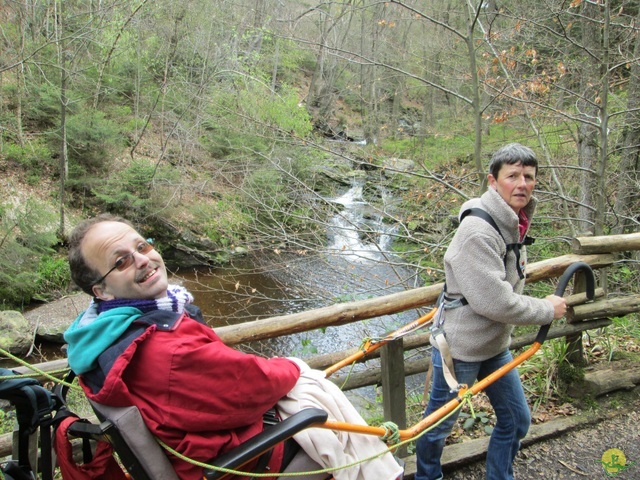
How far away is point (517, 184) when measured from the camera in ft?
7.11

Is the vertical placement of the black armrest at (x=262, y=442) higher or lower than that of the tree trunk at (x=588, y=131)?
lower

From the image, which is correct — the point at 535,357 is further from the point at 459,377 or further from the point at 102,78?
the point at 102,78

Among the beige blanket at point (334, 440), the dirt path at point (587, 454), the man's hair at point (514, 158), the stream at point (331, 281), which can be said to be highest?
the man's hair at point (514, 158)

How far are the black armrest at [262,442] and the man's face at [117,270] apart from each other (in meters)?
0.63

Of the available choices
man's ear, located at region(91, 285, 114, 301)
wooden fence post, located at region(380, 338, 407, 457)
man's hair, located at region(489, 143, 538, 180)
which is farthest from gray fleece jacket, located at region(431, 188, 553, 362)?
man's ear, located at region(91, 285, 114, 301)

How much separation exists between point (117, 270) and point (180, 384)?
530 mm

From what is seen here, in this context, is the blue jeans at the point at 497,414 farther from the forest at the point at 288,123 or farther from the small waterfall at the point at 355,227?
the small waterfall at the point at 355,227

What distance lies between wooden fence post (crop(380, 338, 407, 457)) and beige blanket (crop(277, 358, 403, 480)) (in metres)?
1.03

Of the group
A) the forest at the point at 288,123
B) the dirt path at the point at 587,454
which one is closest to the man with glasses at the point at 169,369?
the dirt path at the point at 587,454

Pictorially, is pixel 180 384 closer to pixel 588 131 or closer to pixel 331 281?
→ pixel 331 281

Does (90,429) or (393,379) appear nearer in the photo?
(90,429)

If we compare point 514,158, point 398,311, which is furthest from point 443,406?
point 514,158

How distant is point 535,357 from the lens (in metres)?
4.30

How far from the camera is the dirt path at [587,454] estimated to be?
2.95 meters
